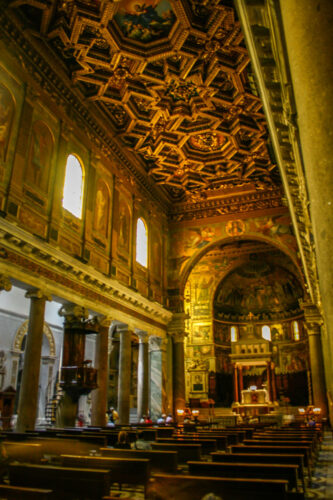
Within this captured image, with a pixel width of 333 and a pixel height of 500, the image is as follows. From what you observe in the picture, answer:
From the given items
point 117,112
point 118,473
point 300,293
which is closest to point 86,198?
point 117,112

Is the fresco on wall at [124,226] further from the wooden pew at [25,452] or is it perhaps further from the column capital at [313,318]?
the wooden pew at [25,452]

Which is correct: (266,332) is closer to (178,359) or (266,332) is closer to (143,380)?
(178,359)

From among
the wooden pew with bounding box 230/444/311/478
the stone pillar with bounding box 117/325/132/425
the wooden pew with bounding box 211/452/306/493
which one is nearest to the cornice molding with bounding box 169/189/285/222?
the stone pillar with bounding box 117/325/132/425

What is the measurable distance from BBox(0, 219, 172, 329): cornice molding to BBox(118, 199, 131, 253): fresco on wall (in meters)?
2.12

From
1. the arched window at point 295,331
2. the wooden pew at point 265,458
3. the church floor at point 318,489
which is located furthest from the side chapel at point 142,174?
the arched window at point 295,331

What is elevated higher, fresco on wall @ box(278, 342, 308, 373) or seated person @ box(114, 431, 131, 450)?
fresco on wall @ box(278, 342, 308, 373)

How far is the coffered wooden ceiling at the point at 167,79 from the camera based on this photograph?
12750 mm

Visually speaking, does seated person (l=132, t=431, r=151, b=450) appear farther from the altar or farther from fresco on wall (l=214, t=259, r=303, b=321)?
fresco on wall (l=214, t=259, r=303, b=321)

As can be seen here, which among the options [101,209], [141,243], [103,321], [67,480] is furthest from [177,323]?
[67,480]

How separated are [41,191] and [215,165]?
1028 cm

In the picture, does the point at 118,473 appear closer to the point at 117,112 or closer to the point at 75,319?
the point at 75,319

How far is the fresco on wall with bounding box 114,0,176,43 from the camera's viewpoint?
12.7 m

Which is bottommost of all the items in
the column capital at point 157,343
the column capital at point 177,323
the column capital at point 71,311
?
the column capital at point 157,343

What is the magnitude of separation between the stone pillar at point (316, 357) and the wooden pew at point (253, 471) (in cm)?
1710
